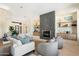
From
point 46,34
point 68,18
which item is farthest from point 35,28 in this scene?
point 68,18

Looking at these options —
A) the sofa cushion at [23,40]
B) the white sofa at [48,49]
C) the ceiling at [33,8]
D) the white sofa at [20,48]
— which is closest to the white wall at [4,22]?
the ceiling at [33,8]

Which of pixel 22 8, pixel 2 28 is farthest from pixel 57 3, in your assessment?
pixel 2 28

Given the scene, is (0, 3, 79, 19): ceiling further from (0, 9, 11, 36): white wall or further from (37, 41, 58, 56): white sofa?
(37, 41, 58, 56): white sofa

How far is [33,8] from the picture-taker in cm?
250

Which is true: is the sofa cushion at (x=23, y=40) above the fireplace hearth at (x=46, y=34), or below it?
below

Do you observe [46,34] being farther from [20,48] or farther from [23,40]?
[20,48]

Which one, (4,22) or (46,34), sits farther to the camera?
(46,34)

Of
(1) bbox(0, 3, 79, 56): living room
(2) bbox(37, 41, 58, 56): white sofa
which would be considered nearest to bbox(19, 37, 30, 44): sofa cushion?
(1) bbox(0, 3, 79, 56): living room

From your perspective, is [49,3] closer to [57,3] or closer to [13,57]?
[57,3]

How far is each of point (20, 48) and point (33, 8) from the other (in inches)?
46.5

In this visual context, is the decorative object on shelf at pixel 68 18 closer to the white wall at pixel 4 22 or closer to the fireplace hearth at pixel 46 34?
the fireplace hearth at pixel 46 34

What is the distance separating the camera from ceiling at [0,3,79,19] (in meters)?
2.41

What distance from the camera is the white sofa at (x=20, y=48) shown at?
2.46 metres

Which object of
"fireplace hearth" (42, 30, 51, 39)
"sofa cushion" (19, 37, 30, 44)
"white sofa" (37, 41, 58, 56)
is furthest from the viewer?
"fireplace hearth" (42, 30, 51, 39)
